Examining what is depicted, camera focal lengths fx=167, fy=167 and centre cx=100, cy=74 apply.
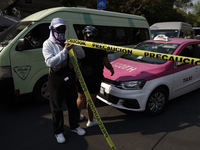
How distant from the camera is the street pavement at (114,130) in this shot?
2.63m

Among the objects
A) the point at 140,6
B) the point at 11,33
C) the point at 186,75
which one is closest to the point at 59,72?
the point at 11,33

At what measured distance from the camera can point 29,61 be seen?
12.0ft

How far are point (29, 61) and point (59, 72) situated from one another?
1.60m

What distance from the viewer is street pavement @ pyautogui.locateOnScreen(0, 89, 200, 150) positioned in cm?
263

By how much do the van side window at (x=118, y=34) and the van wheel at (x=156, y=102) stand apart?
2.50 metres

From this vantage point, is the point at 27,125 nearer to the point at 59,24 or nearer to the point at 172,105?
the point at 59,24

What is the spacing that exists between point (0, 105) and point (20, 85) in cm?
103

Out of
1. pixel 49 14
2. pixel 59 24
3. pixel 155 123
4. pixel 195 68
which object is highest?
pixel 49 14

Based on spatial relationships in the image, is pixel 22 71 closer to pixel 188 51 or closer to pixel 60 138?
pixel 60 138

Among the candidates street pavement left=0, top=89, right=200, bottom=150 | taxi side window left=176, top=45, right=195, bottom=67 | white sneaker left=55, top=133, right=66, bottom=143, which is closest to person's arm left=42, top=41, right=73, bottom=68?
white sneaker left=55, top=133, right=66, bottom=143

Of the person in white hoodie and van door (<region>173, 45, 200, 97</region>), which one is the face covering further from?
van door (<region>173, 45, 200, 97</region>)

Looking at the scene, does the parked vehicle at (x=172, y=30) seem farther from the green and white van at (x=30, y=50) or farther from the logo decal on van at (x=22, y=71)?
the logo decal on van at (x=22, y=71)

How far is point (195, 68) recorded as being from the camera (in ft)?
13.1

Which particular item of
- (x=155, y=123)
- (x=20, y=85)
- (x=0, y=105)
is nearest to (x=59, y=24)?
(x=20, y=85)
